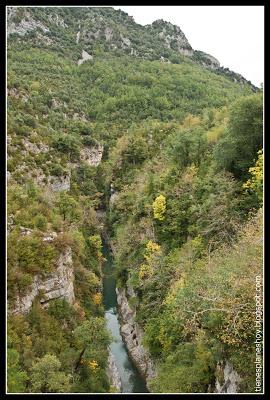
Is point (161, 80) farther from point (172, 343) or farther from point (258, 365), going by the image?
point (258, 365)

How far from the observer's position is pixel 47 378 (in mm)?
20578

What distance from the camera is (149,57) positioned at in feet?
357

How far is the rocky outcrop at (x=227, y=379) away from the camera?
18672mm

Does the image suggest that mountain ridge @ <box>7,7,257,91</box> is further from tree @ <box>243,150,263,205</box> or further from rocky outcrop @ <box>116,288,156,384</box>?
tree @ <box>243,150,263,205</box>

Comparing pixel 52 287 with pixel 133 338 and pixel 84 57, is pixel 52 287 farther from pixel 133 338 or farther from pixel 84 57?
pixel 84 57

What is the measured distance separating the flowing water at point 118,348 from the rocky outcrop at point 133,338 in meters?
0.42

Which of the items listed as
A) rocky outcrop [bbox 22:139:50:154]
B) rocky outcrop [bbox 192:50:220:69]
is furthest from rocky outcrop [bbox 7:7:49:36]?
rocky outcrop [bbox 22:139:50:154]

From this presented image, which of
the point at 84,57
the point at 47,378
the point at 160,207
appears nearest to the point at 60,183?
the point at 160,207

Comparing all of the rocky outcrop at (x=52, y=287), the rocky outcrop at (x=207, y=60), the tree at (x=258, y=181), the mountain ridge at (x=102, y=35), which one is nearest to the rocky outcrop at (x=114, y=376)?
the rocky outcrop at (x=52, y=287)

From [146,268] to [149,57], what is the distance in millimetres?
84067

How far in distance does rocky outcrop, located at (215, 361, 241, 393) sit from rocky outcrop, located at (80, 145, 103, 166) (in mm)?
49808

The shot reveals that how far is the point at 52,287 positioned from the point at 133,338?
10.8 metres

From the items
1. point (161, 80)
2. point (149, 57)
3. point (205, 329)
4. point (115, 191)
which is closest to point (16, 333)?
point (205, 329)

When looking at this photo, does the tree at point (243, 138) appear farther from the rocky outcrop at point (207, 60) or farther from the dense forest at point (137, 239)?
the rocky outcrop at point (207, 60)
